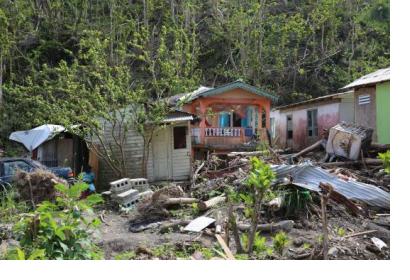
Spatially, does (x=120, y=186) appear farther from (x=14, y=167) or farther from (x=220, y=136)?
(x=220, y=136)

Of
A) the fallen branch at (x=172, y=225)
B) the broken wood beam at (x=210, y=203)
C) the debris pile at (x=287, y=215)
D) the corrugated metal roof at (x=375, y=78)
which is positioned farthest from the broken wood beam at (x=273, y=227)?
the corrugated metal roof at (x=375, y=78)

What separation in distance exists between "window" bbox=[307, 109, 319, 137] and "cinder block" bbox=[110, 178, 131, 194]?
833 centimetres

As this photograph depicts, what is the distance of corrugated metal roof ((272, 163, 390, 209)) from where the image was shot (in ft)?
29.0

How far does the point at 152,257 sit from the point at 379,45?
1917 centimetres

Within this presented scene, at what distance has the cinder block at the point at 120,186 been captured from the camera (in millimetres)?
10352

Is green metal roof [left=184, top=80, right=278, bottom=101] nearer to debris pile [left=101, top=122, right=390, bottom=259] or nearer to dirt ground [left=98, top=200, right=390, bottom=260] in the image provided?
debris pile [left=101, top=122, right=390, bottom=259]

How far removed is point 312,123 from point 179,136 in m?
5.99

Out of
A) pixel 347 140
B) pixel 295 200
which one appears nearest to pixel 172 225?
pixel 295 200

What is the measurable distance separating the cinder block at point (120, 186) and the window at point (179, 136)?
264 centimetres

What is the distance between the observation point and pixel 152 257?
6273 mm

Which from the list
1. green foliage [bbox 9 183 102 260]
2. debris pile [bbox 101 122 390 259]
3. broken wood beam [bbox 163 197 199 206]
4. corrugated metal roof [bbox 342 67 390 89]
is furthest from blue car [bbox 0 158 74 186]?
corrugated metal roof [bbox 342 67 390 89]

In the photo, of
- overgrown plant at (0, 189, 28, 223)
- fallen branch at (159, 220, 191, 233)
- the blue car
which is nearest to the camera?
fallen branch at (159, 220, 191, 233)

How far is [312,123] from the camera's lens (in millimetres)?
17062
